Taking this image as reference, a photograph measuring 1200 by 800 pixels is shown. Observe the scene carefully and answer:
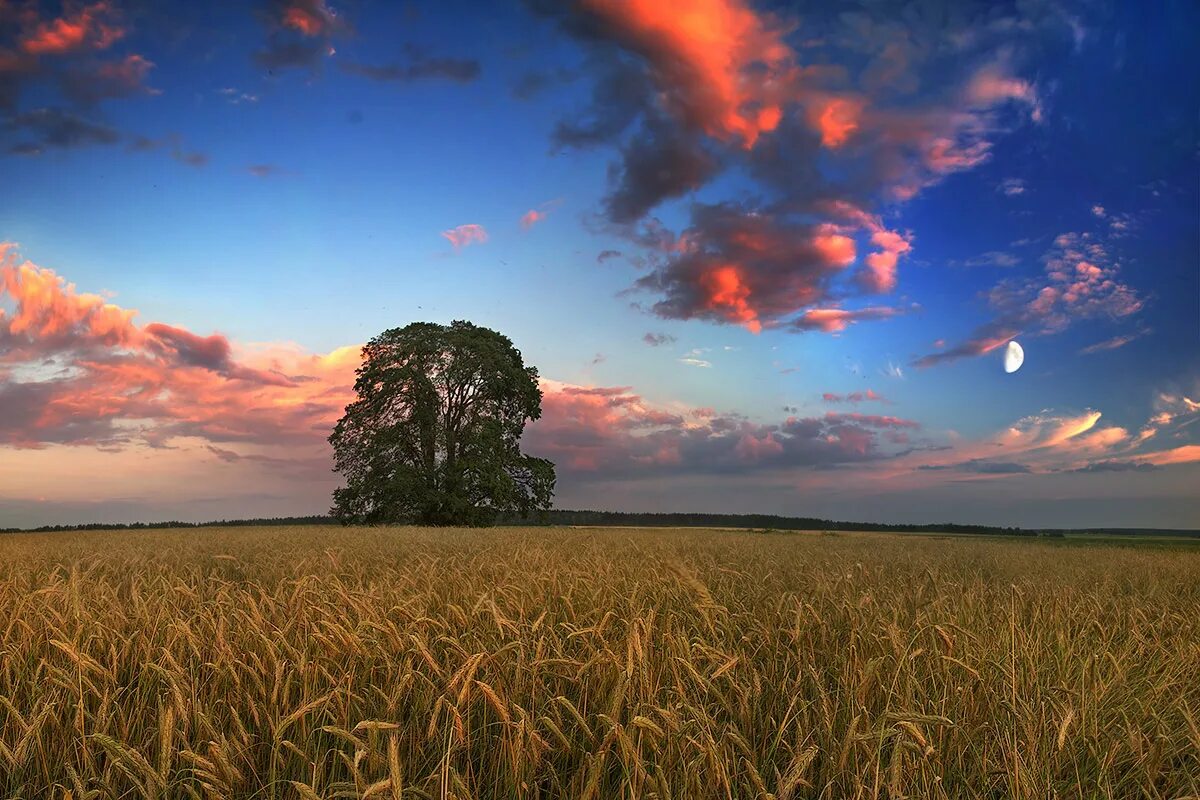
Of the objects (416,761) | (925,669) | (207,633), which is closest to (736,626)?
(925,669)

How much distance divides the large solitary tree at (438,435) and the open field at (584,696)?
26.2m

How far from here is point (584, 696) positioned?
3.17 meters

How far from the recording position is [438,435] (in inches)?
1369

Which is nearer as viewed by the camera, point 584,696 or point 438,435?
point 584,696

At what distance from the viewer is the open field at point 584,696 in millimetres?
2373

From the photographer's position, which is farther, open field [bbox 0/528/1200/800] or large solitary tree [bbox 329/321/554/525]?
large solitary tree [bbox 329/321/554/525]

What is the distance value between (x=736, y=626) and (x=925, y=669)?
1107mm

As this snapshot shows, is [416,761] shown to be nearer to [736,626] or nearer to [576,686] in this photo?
[576,686]

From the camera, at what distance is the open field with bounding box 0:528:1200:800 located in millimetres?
2373

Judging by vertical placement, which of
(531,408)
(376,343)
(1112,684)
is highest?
(376,343)

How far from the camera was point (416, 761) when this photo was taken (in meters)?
2.68

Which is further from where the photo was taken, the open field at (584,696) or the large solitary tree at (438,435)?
the large solitary tree at (438,435)

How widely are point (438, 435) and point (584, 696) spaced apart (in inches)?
1281

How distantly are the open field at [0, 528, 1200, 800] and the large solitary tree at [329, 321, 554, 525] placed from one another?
26.2m
